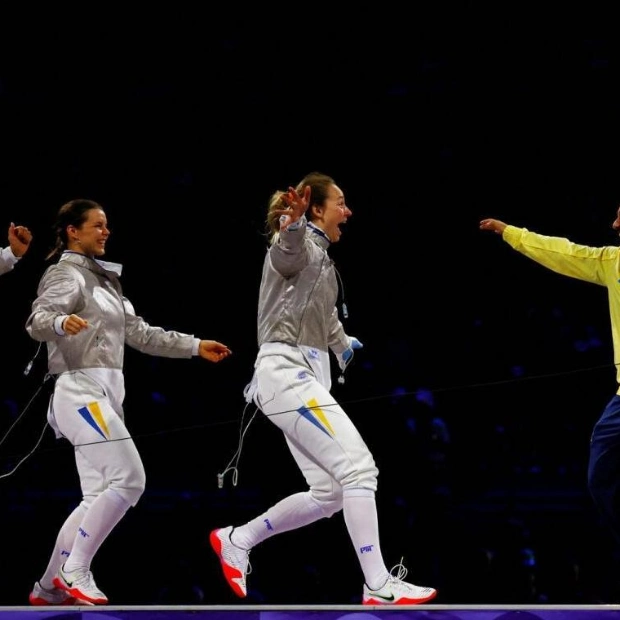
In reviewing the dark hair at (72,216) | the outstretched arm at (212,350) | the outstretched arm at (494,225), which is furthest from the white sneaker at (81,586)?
the outstretched arm at (494,225)

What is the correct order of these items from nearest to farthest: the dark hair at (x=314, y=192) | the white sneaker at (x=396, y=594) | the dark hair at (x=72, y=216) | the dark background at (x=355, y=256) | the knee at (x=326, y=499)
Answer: the white sneaker at (x=396, y=594) → the knee at (x=326, y=499) → the dark hair at (x=314, y=192) → the dark hair at (x=72, y=216) → the dark background at (x=355, y=256)

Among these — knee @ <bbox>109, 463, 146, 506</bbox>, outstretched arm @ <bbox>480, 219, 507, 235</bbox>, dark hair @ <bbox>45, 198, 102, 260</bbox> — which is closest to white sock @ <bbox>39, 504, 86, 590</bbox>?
knee @ <bbox>109, 463, 146, 506</bbox>

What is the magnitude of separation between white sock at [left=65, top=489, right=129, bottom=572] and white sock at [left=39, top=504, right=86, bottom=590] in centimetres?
8

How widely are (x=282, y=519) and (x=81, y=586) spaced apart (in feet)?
1.70

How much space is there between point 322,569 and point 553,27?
231cm

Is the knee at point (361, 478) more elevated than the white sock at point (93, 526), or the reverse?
the knee at point (361, 478)

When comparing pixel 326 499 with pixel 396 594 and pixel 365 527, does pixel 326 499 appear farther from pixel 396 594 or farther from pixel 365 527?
pixel 396 594

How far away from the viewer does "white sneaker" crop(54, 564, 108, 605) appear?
2420mm

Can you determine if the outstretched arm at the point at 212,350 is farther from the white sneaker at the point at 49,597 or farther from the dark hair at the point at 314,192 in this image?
the white sneaker at the point at 49,597

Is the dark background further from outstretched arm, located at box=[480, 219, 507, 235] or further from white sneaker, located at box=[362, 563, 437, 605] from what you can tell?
white sneaker, located at box=[362, 563, 437, 605]

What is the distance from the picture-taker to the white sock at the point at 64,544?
2.55 m

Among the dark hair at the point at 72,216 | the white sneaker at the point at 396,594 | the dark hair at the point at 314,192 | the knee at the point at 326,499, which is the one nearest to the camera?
the white sneaker at the point at 396,594

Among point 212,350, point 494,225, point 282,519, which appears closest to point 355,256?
point 212,350

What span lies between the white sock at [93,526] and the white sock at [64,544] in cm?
8
